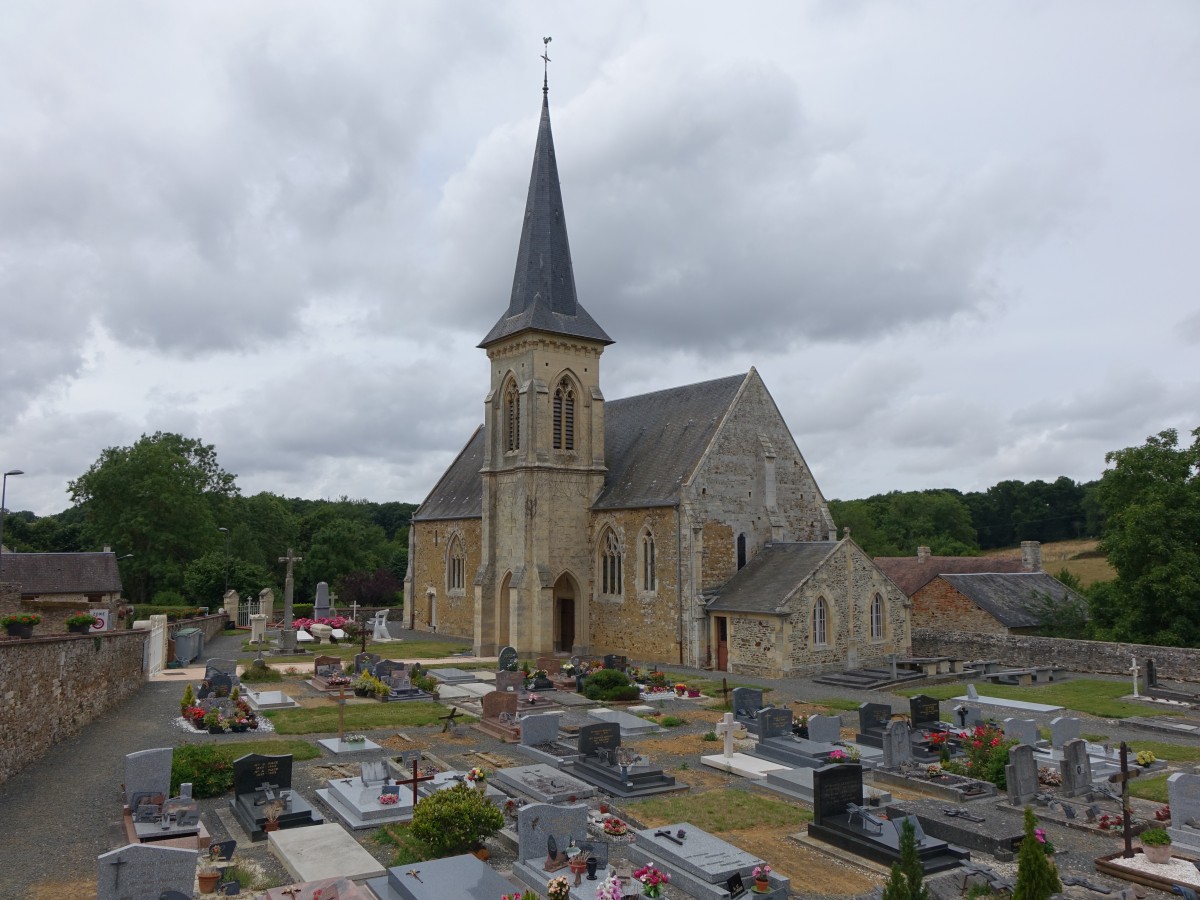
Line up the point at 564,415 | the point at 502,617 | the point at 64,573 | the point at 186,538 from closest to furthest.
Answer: the point at 564,415 → the point at 502,617 → the point at 64,573 → the point at 186,538

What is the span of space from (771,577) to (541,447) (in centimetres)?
1064

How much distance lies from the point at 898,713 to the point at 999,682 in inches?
308

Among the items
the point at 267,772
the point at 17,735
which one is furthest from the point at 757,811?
the point at 17,735

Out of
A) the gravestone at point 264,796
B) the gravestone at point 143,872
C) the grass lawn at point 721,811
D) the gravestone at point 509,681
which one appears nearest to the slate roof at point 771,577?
the gravestone at point 509,681

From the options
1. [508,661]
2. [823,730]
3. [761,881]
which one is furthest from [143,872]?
[508,661]

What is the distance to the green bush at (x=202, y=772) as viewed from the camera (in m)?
14.1

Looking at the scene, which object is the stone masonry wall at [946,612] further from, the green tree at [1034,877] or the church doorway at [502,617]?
the green tree at [1034,877]

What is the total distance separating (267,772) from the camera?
535 inches

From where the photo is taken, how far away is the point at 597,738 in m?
16.3

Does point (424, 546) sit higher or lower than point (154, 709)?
higher

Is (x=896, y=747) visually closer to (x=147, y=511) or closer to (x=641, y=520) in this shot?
(x=641, y=520)

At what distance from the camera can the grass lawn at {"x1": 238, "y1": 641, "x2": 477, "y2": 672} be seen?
3300cm

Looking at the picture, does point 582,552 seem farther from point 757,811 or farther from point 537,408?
point 757,811

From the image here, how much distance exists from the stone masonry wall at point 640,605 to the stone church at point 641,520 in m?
0.07
